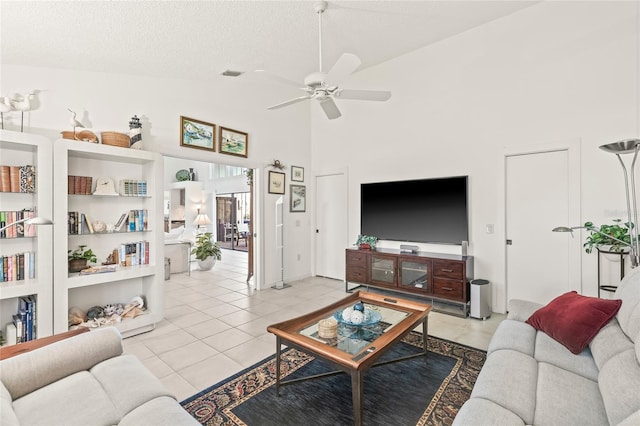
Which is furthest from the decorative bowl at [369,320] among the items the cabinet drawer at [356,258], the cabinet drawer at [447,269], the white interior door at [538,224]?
the white interior door at [538,224]

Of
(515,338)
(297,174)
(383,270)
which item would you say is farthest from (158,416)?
(297,174)

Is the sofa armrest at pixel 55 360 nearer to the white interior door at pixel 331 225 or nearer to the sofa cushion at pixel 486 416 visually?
the sofa cushion at pixel 486 416

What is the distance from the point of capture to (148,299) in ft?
11.5

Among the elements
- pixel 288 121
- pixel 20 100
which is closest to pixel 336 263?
pixel 288 121

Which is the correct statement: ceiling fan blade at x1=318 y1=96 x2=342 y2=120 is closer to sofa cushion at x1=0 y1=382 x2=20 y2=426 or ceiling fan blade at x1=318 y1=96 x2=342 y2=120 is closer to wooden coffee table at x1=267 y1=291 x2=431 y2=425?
wooden coffee table at x1=267 y1=291 x2=431 y2=425

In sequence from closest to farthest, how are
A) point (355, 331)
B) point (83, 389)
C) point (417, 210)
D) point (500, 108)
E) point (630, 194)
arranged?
point (83, 389) < point (355, 331) < point (630, 194) < point (500, 108) < point (417, 210)

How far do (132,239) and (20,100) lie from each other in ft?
5.55

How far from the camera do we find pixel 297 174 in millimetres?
5680

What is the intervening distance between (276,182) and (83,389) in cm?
412

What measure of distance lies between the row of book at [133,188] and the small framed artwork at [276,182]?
2.10 m

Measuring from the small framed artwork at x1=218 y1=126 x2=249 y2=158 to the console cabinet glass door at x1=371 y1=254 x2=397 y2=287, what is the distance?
269 cm

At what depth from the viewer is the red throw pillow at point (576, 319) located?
1.84 m

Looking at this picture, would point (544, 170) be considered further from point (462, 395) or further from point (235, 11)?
point (235, 11)

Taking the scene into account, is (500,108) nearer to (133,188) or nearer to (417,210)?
(417,210)
